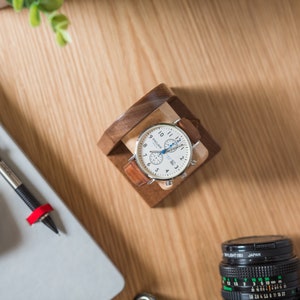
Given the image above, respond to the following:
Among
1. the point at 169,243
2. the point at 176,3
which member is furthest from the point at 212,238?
the point at 176,3

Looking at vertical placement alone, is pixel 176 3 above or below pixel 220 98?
above

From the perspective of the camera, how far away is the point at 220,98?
29.3 inches

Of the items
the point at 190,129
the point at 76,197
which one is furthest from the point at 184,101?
the point at 76,197

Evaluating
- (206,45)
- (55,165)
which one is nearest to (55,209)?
(55,165)

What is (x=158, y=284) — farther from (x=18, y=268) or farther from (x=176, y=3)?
(x=176, y=3)

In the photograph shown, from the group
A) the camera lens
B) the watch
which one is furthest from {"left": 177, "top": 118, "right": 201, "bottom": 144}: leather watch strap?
the camera lens

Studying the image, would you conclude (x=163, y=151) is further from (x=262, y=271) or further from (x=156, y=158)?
(x=262, y=271)

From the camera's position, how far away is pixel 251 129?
0.74m

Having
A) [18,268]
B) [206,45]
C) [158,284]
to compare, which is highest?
[206,45]

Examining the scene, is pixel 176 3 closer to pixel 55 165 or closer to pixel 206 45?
pixel 206 45

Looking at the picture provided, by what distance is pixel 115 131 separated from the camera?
2.22 ft

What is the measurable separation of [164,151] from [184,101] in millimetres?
88

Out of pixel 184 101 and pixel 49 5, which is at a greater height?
pixel 49 5

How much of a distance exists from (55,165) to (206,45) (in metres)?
0.24
